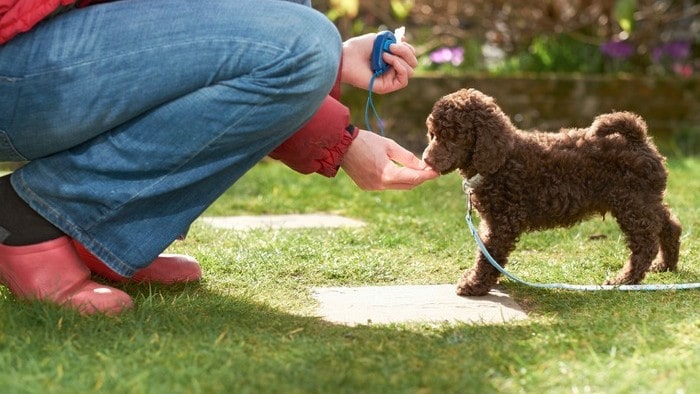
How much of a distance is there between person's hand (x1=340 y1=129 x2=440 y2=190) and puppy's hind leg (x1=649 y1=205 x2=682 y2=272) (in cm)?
102

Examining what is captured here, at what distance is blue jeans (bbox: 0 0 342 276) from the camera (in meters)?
2.64

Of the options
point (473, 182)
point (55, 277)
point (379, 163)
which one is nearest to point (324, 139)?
point (379, 163)

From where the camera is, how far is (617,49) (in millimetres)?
8414

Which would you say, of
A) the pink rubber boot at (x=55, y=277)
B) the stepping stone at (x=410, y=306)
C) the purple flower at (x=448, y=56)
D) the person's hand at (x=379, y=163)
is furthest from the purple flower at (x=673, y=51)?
the pink rubber boot at (x=55, y=277)

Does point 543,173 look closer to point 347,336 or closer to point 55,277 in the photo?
point 347,336

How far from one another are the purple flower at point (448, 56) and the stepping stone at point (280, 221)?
4.09m

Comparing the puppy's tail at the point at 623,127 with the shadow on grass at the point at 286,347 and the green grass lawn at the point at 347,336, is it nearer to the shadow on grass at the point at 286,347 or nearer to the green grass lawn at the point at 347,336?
the green grass lawn at the point at 347,336

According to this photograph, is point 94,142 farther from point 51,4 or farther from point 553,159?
point 553,159

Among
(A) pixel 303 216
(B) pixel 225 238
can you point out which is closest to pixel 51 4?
(B) pixel 225 238

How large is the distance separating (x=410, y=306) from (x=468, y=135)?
0.66 metres

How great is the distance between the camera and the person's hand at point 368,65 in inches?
124

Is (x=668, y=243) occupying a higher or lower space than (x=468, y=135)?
lower

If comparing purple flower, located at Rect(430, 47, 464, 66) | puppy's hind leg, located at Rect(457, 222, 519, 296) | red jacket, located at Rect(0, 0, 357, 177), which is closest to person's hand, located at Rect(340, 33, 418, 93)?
red jacket, located at Rect(0, 0, 357, 177)

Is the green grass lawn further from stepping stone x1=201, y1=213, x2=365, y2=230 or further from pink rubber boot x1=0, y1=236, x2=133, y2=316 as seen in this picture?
stepping stone x1=201, y1=213, x2=365, y2=230
